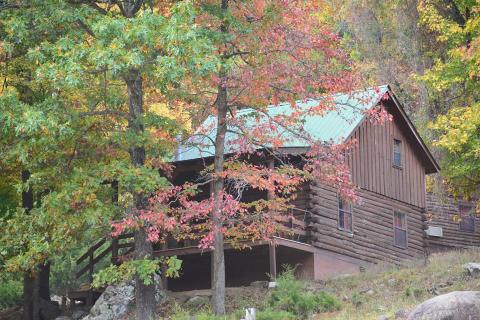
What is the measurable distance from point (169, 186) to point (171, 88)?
160 inches

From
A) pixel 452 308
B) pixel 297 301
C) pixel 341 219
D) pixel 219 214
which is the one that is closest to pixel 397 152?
pixel 341 219

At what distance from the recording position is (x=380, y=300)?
80.4 feet

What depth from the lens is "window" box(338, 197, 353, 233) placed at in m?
32.2

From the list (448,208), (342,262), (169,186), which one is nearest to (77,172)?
(169,186)

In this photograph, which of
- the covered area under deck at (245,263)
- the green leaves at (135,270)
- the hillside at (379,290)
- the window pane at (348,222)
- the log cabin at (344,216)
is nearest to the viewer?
the green leaves at (135,270)

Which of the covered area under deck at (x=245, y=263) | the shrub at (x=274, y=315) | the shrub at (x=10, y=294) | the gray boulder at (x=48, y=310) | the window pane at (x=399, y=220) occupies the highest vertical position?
the window pane at (x=399, y=220)

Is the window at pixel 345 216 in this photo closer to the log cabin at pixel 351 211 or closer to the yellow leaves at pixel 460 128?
the log cabin at pixel 351 211

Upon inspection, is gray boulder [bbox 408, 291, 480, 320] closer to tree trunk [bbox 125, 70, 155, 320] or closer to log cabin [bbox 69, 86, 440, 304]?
tree trunk [bbox 125, 70, 155, 320]

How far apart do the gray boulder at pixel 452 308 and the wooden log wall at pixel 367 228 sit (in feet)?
37.1

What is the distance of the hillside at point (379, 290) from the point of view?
2336 centimetres

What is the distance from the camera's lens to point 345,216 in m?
32.5

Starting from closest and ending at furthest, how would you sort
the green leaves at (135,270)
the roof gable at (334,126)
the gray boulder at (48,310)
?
the green leaves at (135,270), the roof gable at (334,126), the gray boulder at (48,310)

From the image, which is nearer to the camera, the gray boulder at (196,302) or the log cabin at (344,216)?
the gray boulder at (196,302)

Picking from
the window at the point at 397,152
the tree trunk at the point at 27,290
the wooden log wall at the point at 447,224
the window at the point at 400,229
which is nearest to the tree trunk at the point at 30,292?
the tree trunk at the point at 27,290
